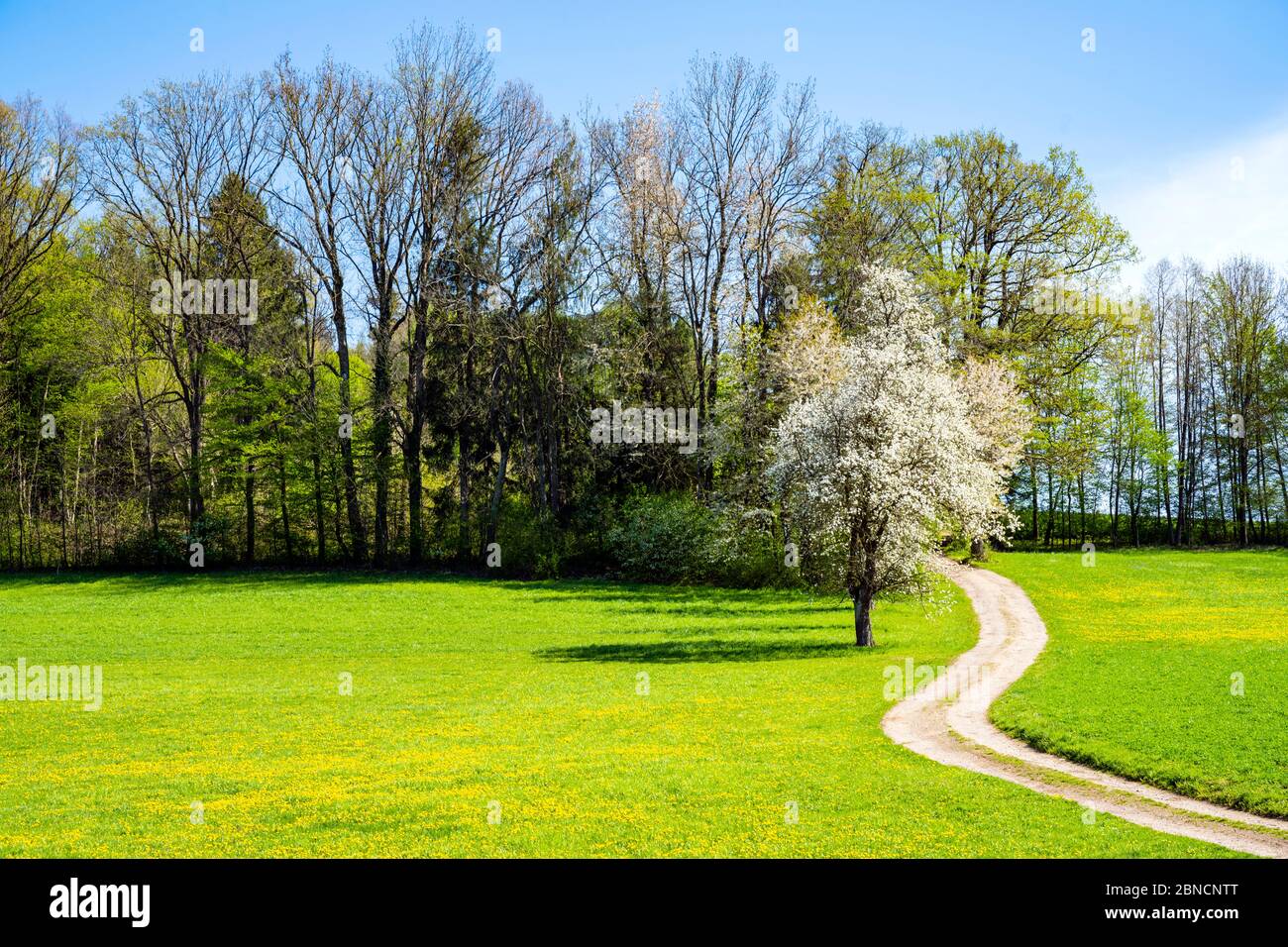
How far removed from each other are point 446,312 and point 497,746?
35.6 metres

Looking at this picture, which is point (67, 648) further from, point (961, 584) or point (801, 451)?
point (961, 584)

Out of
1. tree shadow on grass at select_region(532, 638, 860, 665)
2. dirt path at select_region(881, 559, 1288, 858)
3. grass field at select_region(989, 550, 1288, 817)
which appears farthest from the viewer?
tree shadow on grass at select_region(532, 638, 860, 665)

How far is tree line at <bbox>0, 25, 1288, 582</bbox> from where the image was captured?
48125mm

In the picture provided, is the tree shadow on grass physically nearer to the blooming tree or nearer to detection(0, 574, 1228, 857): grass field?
detection(0, 574, 1228, 857): grass field

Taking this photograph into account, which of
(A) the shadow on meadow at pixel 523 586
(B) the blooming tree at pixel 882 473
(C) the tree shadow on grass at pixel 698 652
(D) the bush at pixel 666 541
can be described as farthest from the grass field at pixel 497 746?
(D) the bush at pixel 666 541

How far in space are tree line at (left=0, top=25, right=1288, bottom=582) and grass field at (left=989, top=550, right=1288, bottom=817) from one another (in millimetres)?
12650

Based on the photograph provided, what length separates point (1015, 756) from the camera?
51.9 ft

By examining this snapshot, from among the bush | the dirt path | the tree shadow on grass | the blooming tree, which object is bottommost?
the tree shadow on grass

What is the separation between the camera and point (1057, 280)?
48844 mm

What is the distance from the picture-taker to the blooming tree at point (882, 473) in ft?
85.4

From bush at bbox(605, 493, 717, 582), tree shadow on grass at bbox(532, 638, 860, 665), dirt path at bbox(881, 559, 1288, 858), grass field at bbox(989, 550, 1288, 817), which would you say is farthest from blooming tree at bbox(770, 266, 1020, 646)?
bush at bbox(605, 493, 717, 582)

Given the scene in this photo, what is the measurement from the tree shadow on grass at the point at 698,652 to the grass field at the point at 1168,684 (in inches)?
249

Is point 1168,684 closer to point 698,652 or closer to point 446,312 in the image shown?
point 698,652
